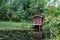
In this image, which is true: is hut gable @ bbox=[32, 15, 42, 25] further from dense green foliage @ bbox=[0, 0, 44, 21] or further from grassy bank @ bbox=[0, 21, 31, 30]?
dense green foliage @ bbox=[0, 0, 44, 21]

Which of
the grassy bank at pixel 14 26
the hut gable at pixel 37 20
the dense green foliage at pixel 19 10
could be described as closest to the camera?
the grassy bank at pixel 14 26

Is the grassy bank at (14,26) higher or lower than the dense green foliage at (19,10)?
lower

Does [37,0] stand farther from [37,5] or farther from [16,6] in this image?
[16,6]

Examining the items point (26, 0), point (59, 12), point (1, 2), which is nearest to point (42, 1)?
point (26, 0)

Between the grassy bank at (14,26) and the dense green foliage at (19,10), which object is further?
the dense green foliage at (19,10)

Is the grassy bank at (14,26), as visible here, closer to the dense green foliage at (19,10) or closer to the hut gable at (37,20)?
the hut gable at (37,20)

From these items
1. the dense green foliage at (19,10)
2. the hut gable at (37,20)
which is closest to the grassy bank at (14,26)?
the hut gable at (37,20)

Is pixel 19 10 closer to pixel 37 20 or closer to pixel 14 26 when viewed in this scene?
pixel 37 20

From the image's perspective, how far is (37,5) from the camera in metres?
31.8

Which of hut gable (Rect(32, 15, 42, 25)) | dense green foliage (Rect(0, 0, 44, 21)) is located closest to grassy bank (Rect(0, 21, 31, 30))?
hut gable (Rect(32, 15, 42, 25))

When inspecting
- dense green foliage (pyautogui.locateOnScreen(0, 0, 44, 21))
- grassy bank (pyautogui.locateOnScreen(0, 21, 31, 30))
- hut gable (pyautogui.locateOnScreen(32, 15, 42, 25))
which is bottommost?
grassy bank (pyautogui.locateOnScreen(0, 21, 31, 30))

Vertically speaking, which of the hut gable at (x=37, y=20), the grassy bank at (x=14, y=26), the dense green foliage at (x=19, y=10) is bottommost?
the grassy bank at (x=14, y=26)

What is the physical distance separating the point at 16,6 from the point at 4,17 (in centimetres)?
268

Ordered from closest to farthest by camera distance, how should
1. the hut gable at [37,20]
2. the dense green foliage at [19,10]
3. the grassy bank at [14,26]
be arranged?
1. the grassy bank at [14,26]
2. the hut gable at [37,20]
3. the dense green foliage at [19,10]
